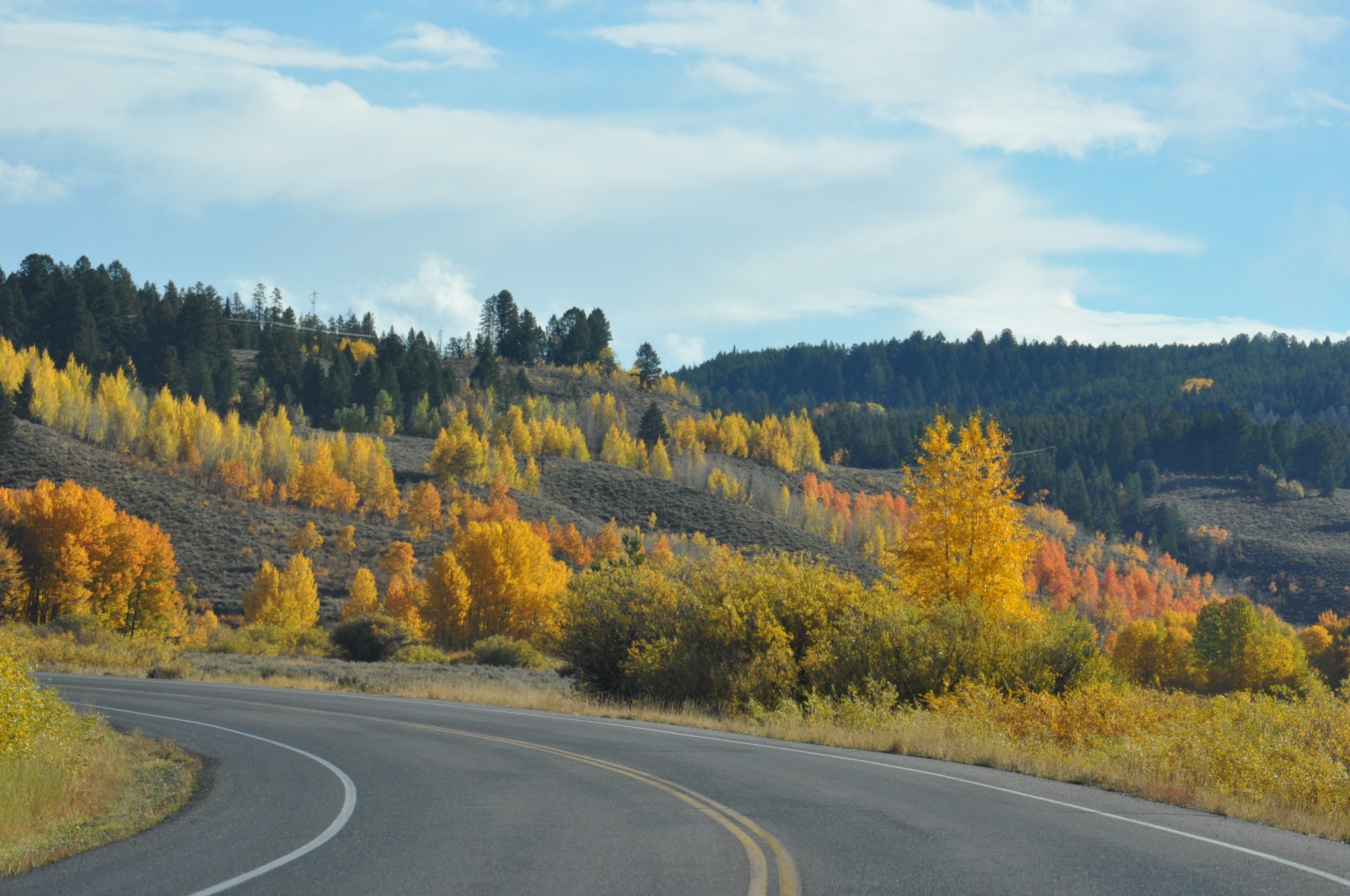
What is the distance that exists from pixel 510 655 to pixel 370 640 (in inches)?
259

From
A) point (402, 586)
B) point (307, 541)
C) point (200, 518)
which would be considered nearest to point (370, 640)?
point (402, 586)

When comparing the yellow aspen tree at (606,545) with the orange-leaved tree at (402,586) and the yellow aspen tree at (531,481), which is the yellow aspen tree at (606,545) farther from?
the yellow aspen tree at (531,481)

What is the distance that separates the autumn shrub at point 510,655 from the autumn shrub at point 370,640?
13.0ft

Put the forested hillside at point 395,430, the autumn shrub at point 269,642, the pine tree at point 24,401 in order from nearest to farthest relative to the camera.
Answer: the autumn shrub at point 269,642, the pine tree at point 24,401, the forested hillside at point 395,430

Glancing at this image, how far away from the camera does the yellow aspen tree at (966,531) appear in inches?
1344

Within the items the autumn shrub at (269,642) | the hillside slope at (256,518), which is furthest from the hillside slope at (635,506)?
the autumn shrub at (269,642)

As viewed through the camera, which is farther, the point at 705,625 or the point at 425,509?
the point at 425,509

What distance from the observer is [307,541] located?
99875mm

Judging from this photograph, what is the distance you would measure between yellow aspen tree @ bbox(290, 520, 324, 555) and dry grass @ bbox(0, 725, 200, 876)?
87234 mm

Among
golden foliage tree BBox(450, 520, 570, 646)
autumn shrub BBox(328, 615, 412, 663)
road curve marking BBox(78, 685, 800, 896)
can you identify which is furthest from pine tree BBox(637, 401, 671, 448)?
road curve marking BBox(78, 685, 800, 896)

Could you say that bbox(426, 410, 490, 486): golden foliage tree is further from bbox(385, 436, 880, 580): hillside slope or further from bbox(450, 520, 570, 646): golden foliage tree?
bbox(450, 520, 570, 646): golden foliage tree

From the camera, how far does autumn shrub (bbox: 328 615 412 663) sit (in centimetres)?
4919

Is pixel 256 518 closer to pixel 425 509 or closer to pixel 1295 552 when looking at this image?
pixel 425 509

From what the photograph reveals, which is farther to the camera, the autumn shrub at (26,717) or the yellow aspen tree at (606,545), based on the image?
the yellow aspen tree at (606,545)
